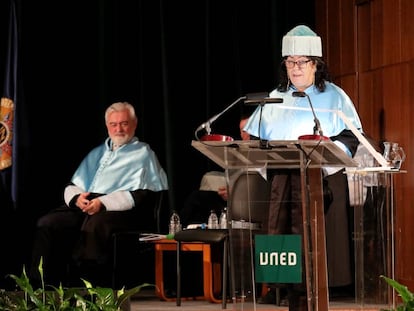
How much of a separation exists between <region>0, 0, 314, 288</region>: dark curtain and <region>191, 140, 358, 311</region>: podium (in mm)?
3710

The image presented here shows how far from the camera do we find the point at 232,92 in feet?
25.9

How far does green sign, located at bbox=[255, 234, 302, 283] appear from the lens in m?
3.80

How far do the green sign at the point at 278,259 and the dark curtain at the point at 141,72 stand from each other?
3.83 m

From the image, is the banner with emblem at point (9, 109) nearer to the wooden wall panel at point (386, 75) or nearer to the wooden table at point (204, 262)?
the wooden table at point (204, 262)

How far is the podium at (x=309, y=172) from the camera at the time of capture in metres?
3.84

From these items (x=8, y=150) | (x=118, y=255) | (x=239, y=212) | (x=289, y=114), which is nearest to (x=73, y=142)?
(x=8, y=150)

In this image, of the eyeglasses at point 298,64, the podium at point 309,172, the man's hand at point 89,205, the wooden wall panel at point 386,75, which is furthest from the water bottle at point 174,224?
the podium at point 309,172

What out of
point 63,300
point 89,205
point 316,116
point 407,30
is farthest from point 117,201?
point 63,300

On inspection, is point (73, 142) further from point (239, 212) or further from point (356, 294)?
point (239, 212)

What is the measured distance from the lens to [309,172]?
396cm

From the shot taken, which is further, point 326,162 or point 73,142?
point 73,142

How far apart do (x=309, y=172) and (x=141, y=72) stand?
12.9 ft

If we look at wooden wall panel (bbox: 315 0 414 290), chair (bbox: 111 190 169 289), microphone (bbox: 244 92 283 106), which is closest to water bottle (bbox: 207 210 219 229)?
chair (bbox: 111 190 169 289)

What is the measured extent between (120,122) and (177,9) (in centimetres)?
114
